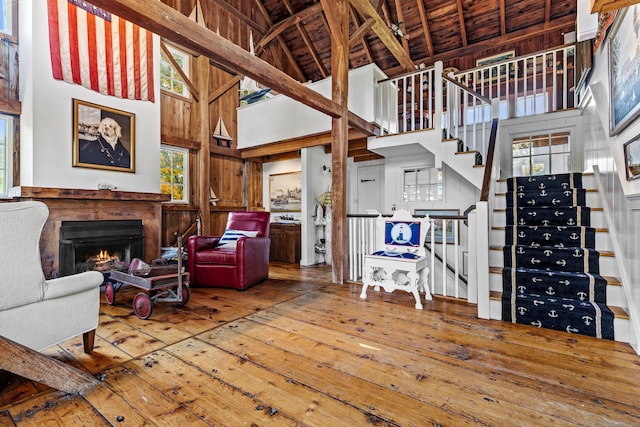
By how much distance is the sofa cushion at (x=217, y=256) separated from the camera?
3.65 metres

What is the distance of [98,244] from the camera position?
3.83 metres

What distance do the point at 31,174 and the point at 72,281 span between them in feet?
8.22

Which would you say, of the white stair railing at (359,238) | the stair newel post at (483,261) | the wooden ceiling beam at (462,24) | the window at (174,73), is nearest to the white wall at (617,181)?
the stair newel post at (483,261)

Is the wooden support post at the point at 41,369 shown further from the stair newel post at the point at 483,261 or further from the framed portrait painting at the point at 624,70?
the framed portrait painting at the point at 624,70

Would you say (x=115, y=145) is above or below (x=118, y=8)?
below

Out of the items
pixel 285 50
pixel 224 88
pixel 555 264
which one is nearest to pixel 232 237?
pixel 224 88

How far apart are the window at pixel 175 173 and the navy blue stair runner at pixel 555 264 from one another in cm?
522

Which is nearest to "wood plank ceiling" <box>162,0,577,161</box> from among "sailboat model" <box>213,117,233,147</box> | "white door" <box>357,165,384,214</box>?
"white door" <box>357,165,384,214</box>

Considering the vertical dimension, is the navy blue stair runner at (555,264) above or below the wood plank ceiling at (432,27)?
below

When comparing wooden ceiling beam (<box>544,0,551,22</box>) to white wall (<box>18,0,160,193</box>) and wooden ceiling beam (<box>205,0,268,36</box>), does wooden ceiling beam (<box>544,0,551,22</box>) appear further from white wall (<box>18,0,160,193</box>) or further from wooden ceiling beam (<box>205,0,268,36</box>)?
white wall (<box>18,0,160,193</box>)

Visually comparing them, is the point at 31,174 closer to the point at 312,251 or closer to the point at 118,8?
the point at 118,8

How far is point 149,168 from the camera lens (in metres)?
4.44

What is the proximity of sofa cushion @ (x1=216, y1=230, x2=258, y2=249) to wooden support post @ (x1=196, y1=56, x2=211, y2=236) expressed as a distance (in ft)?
5.43

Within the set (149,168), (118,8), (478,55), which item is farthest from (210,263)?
(478,55)
